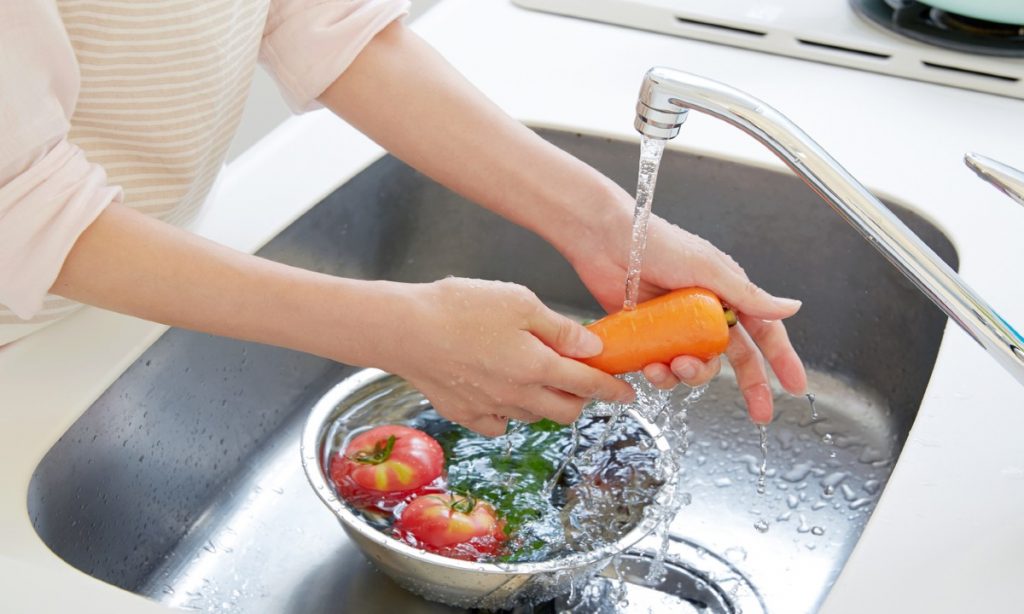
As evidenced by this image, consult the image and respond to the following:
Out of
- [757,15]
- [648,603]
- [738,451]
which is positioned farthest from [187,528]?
[757,15]

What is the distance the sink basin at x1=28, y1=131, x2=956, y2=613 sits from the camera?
967 mm

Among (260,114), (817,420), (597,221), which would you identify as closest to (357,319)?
(597,221)

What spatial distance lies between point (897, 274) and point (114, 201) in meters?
0.74

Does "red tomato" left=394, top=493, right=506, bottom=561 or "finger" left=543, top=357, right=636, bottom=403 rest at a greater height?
"finger" left=543, top=357, right=636, bottom=403

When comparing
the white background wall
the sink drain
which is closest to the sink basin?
the sink drain

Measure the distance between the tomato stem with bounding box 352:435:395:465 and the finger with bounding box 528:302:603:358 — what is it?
175mm

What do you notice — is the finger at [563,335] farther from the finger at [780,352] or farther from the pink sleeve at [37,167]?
the pink sleeve at [37,167]

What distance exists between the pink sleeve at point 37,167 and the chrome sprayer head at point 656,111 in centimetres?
36

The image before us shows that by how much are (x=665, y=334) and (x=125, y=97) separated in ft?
1.46

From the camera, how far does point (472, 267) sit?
1330mm

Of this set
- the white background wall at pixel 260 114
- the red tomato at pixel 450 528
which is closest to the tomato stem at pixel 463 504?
the red tomato at pixel 450 528

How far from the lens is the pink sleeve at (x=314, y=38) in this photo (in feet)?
3.35

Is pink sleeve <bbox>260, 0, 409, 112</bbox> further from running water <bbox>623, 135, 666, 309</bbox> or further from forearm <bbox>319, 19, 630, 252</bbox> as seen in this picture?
running water <bbox>623, 135, 666, 309</bbox>

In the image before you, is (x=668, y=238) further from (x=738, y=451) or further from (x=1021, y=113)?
Answer: (x=1021, y=113)
